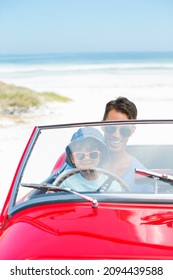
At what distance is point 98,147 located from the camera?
301cm

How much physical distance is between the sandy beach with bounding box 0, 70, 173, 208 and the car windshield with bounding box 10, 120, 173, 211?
273 centimetres

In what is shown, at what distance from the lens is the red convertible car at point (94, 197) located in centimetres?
240

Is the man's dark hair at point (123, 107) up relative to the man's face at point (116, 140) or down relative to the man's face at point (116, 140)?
up

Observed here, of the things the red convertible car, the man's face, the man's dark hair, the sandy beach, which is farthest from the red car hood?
the sandy beach

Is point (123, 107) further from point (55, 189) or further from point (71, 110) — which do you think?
point (71, 110)

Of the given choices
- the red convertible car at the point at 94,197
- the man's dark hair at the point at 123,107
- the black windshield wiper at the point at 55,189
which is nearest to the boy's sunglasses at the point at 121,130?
the red convertible car at the point at 94,197

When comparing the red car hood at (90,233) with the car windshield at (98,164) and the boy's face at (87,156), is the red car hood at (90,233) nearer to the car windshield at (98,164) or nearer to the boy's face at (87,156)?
the car windshield at (98,164)

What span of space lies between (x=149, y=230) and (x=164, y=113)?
15266mm

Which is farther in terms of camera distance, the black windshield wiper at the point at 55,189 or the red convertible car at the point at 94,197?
the black windshield wiper at the point at 55,189

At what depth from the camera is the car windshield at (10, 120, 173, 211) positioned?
2820 millimetres

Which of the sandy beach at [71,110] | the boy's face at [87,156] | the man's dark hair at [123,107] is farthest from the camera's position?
the sandy beach at [71,110]

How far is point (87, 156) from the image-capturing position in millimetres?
2971

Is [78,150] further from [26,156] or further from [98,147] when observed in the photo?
[26,156]

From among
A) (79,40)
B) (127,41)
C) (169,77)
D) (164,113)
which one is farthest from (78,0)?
(164,113)
